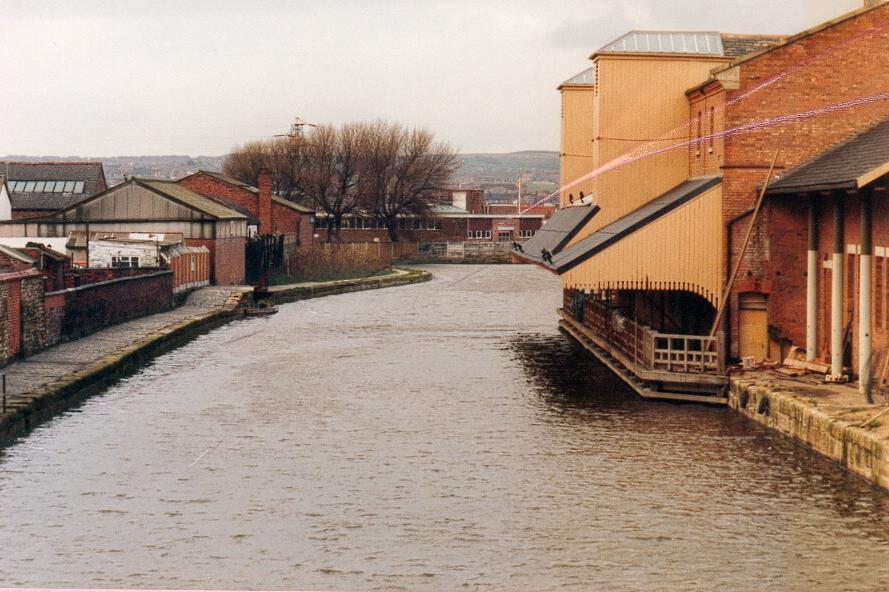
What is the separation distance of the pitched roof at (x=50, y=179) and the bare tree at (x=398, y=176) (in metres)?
26.1

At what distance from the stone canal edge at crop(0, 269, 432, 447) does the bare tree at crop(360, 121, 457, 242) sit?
4683cm

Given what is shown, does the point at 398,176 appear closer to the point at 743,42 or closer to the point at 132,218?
the point at 132,218

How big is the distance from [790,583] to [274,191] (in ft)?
306

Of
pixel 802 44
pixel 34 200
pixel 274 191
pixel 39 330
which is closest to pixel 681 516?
pixel 802 44

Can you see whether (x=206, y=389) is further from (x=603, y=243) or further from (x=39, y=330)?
(x=603, y=243)

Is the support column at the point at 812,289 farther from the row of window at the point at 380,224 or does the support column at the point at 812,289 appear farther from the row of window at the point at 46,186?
the row of window at the point at 380,224

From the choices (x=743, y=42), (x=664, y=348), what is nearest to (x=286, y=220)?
(x=743, y=42)

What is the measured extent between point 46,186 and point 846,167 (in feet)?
208

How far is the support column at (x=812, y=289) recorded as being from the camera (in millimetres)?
23016

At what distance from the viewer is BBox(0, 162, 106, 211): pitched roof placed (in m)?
74.7

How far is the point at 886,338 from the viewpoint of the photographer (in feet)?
66.2

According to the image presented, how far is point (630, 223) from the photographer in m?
26.0

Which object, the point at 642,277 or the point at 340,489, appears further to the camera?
the point at 642,277

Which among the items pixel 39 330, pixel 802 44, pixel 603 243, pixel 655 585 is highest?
pixel 802 44
